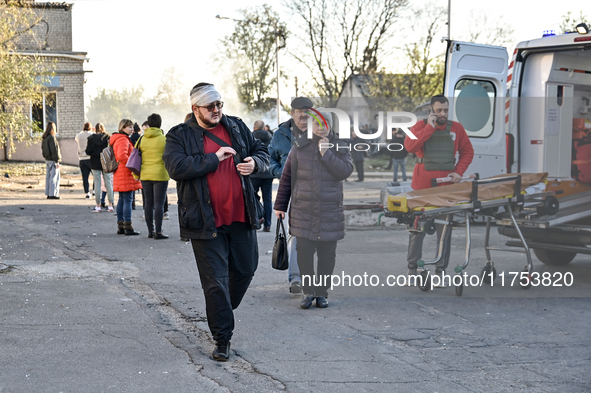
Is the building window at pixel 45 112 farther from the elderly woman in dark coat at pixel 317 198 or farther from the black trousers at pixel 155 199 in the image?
the elderly woman in dark coat at pixel 317 198

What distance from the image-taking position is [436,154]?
7.15 metres

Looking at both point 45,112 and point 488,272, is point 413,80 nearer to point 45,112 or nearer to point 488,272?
point 45,112

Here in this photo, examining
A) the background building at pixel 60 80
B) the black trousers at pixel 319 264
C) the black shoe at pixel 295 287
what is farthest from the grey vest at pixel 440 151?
the background building at pixel 60 80

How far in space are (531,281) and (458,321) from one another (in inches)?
64.0

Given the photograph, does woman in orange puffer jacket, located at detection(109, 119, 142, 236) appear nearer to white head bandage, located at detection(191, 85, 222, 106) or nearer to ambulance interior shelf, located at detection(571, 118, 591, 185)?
white head bandage, located at detection(191, 85, 222, 106)

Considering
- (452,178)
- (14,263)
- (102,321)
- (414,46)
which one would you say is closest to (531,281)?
(452,178)

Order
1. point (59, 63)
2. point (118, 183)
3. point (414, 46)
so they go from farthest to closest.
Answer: point (414, 46)
point (59, 63)
point (118, 183)

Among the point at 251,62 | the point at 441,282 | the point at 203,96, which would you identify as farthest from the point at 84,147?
the point at 251,62

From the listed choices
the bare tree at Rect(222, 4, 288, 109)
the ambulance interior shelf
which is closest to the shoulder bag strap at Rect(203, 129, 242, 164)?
the ambulance interior shelf

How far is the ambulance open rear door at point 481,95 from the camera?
9008mm

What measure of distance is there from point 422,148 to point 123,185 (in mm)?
5236

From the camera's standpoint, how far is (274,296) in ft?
22.0

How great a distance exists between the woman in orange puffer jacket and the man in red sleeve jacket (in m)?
4.98

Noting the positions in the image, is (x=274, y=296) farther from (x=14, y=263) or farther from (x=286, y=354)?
(x=14, y=263)
